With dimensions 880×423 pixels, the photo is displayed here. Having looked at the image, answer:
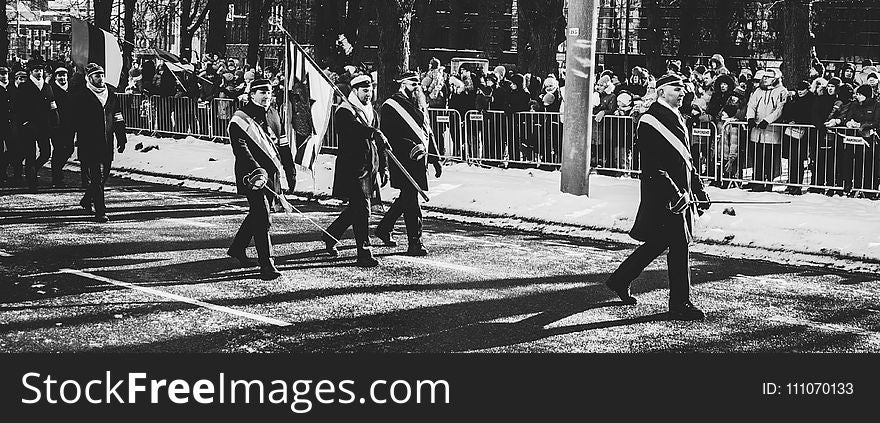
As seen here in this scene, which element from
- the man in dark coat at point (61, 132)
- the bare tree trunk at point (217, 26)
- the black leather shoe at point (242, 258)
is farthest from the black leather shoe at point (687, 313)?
the bare tree trunk at point (217, 26)

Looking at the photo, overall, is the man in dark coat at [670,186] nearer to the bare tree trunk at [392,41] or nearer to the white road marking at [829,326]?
the white road marking at [829,326]

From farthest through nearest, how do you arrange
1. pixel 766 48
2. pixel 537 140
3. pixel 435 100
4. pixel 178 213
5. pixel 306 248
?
pixel 766 48 < pixel 435 100 < pixel 537 140 < pixel 178 213 < pixel 306 248

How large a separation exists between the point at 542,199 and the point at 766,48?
32.1 meters

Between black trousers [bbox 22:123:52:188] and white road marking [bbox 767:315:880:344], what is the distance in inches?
435

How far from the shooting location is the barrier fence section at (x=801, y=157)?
15906 mm

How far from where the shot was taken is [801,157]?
16641 mm

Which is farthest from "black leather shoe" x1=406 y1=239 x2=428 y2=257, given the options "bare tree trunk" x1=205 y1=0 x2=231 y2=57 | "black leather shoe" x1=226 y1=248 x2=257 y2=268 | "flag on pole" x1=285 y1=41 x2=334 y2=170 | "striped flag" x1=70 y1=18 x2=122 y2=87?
"bare tree trunk" x1=205 y1=0 x2=231 y2=57

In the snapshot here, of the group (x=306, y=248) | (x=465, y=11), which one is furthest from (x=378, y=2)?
(x=465, y=11)

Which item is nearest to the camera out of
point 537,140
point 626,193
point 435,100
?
point 626,193

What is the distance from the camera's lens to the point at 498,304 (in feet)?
32.5

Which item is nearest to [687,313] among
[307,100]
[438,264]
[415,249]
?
[438,264]

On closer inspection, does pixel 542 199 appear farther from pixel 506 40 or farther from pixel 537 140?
pixel 506 40

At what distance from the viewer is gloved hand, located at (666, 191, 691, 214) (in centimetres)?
933

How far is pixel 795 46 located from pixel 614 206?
509 inches
